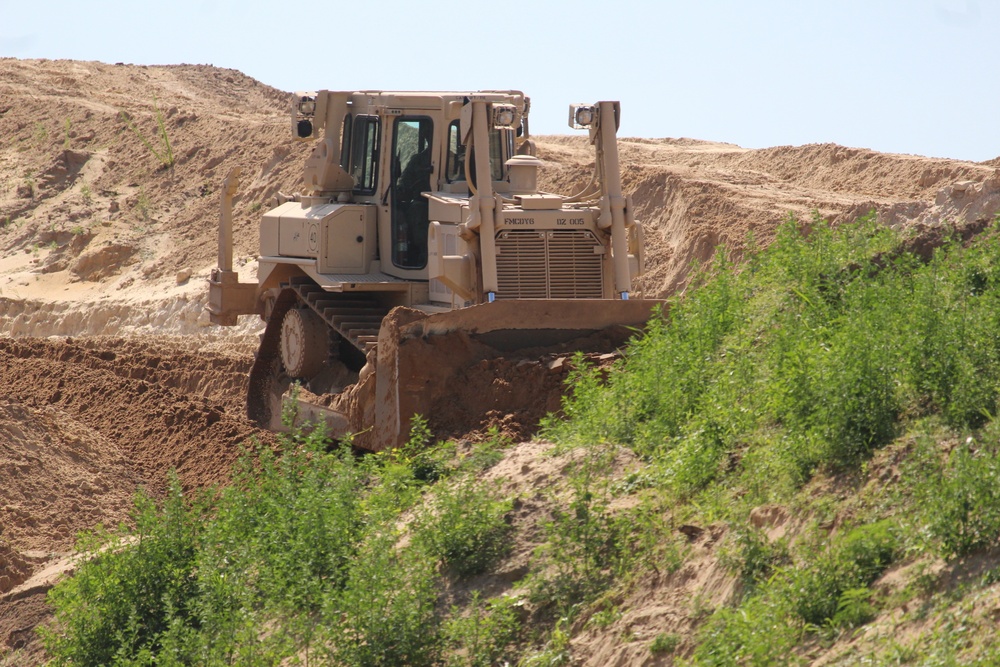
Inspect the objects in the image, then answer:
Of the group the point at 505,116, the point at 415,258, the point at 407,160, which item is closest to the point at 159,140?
the point at 407,160

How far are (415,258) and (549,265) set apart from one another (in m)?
1.64

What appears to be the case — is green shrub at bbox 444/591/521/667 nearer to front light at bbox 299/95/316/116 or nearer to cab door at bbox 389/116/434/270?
cab door at bbox 389/116/434/270

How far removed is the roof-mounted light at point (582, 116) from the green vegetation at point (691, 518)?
270 cm

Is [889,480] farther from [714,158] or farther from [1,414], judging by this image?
[714,158]

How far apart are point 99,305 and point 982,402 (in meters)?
19.7

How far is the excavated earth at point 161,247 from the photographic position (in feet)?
31.9

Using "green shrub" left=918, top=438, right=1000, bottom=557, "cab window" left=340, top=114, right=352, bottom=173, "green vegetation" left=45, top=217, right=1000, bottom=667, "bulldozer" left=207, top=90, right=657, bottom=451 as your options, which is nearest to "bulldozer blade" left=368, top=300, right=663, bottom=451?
"bulldozer" left=207, top=90, right=657, bottom=451

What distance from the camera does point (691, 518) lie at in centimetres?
618

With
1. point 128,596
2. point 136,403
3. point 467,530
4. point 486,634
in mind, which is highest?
point 467,530

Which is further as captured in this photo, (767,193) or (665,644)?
(767,193)

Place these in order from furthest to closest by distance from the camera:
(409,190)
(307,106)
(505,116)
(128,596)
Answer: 1. (307,106)
2. (409,190)
3. (505,116)
4. (128,596)

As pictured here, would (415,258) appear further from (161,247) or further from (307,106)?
(161,247)

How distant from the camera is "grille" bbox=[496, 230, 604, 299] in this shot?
10719 millimetres

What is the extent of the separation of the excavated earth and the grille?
160cm
